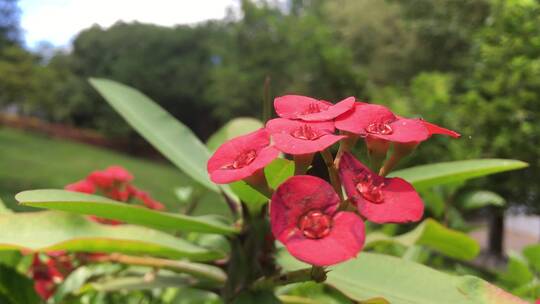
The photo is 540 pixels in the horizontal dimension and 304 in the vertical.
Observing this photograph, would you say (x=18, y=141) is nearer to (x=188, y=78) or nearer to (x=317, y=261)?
(x=188, y=78)

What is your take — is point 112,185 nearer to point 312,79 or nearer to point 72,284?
point 72,284

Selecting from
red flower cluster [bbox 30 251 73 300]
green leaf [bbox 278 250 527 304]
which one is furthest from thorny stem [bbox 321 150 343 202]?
red flower cluster [bbox 30 251 73 300]

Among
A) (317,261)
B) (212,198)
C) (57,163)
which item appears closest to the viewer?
(317,261)

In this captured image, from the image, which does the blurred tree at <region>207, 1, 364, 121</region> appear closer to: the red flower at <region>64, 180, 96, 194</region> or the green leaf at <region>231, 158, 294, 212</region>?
the red flower at <region>64, 180, 96, 194</region>

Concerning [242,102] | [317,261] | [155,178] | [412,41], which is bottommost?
[155,178]

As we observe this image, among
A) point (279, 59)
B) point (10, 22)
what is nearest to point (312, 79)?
point (279, 59)

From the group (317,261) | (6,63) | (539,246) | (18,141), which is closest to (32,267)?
(317,261)

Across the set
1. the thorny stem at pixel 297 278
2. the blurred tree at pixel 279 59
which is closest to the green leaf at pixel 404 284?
the thorny stem at pixel 297 278
